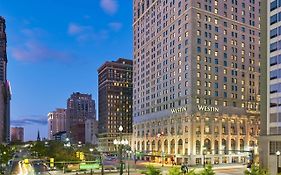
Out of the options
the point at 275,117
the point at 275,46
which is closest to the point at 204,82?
the point at 275,46

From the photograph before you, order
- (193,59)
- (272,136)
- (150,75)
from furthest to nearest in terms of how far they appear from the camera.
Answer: (150,75) → (193,59) → (272,136)

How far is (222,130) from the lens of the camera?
126 metres

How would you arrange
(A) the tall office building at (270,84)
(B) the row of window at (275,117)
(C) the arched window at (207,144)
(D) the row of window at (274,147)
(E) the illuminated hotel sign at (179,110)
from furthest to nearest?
1. (E) the illuminated hotel sign at (179,110)
2. (C) the arched window at (207,144)
3. (A) the tall office building at (270,84)
4. (B) the row of window at (275,117)
5. (D) the row of window at (274,147)

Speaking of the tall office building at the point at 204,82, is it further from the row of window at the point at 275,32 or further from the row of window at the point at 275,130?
the row of window at the point at 275,32

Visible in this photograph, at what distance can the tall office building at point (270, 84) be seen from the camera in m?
73.1

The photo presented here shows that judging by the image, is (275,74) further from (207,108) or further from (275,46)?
(207,108)

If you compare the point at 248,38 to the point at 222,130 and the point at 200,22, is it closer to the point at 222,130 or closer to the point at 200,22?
the point at 200,22

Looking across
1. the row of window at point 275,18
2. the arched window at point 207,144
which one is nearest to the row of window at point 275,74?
the row of window at point 275,18

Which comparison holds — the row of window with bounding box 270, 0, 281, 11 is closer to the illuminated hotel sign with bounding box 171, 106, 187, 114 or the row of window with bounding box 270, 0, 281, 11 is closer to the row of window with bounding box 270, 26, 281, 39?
the row of window with bounding box 270, 26, 281, 39

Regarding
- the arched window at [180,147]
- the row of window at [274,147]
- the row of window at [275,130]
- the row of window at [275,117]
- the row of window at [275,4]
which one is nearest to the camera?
the row of window at [274,147]

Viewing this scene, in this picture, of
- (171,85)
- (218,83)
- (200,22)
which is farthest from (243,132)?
(200,22)

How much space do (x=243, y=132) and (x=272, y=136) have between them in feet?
197

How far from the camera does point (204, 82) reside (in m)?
124

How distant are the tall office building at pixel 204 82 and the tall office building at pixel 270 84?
131 feet
